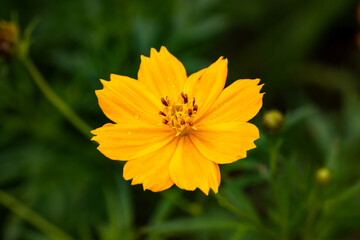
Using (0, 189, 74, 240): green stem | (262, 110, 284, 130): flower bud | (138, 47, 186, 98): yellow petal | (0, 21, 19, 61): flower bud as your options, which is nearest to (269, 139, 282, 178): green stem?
(262, 110, 284, 130): flower bud

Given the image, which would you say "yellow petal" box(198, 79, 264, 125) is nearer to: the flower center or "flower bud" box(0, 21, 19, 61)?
the flower center

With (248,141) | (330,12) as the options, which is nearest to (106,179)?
(248,141)

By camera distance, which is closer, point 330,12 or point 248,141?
point 248,141

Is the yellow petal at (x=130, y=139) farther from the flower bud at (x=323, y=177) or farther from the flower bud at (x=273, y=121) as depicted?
the flower bud at (x=323, y=177)

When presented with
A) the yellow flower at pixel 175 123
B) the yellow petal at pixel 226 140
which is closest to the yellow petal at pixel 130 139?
the yellow flower at pixel 175 123

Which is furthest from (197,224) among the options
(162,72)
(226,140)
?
(162,72)

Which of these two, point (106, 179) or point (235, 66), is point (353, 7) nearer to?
point (235, 66)
